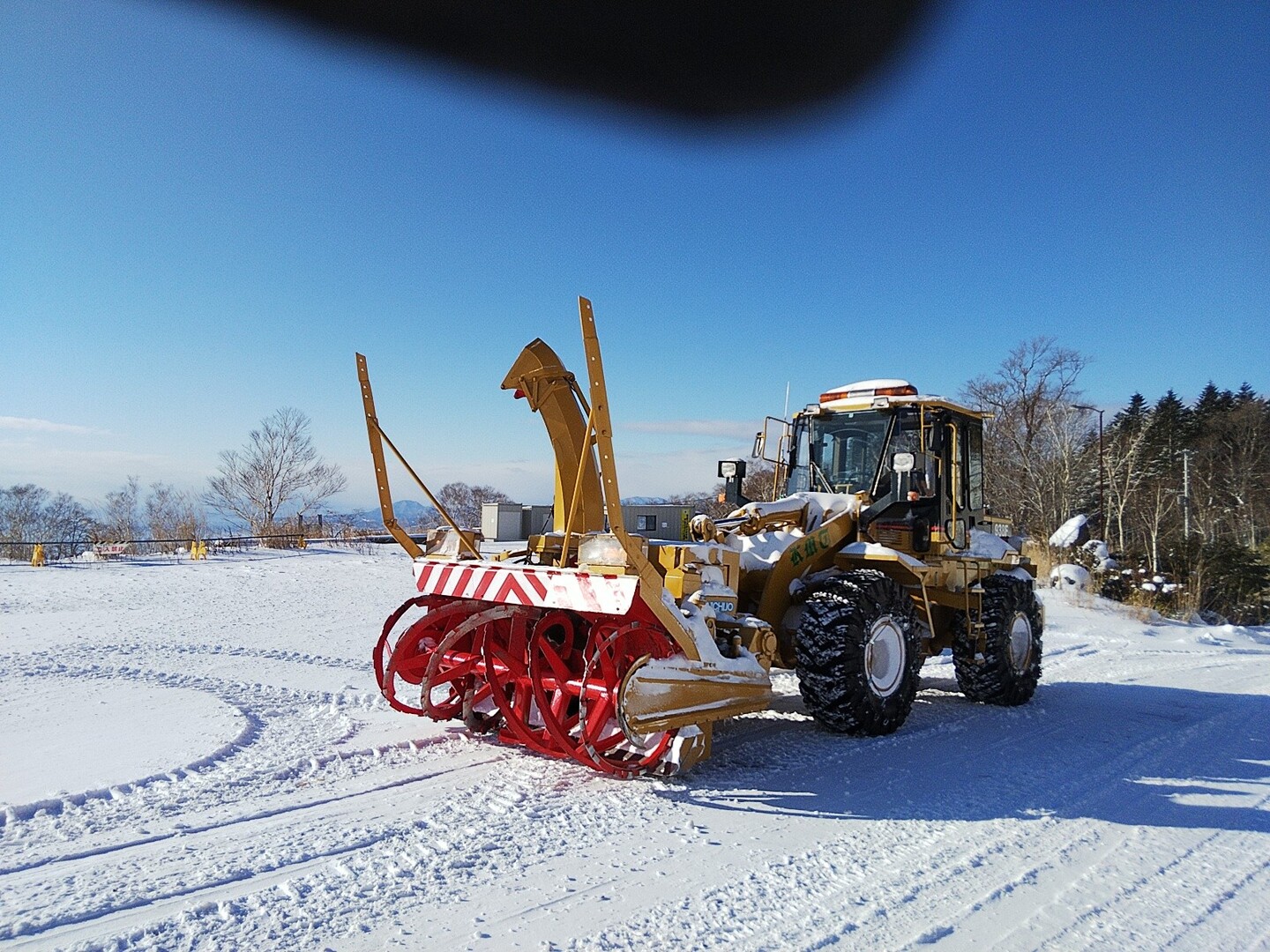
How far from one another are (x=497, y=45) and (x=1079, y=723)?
7.22m

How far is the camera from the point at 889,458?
7980 mm

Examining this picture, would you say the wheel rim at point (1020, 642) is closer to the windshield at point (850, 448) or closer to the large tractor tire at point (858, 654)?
the windshield at point (850, 448)

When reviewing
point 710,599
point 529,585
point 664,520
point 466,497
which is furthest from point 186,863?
point 466,497

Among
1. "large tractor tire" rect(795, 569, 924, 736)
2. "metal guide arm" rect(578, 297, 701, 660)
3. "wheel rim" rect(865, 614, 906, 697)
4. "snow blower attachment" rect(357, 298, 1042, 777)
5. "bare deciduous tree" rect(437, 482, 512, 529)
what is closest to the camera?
"metal guide arm" rect(578, 297, 701, 660)

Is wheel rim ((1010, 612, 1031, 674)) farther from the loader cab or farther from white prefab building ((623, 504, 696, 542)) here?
white prefab building ((623, 504, 696, 542))

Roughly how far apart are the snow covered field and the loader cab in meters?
1.79

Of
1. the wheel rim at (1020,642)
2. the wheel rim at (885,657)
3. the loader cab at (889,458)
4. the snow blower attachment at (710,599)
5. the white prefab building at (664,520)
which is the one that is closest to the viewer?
the snow blower attachment at (710,599)

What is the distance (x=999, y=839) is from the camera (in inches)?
168

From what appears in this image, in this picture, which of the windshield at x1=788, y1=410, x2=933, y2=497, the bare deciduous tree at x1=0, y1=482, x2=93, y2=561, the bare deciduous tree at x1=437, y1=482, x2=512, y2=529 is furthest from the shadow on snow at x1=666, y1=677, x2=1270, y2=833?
the bare deciduous tree at x1=0, y1=482, x2=93, y2=561

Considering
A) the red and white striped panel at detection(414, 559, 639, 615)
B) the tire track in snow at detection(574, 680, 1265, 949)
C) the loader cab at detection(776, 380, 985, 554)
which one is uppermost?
the loader cab at detection(776, 380, 985, 554)

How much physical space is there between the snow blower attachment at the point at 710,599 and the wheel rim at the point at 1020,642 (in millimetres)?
41

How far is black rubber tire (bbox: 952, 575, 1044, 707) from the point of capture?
26.8 ft

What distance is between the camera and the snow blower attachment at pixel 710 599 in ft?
16.1

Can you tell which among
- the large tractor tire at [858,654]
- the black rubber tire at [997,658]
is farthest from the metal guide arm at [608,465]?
the black rubber tire at [997,658]
